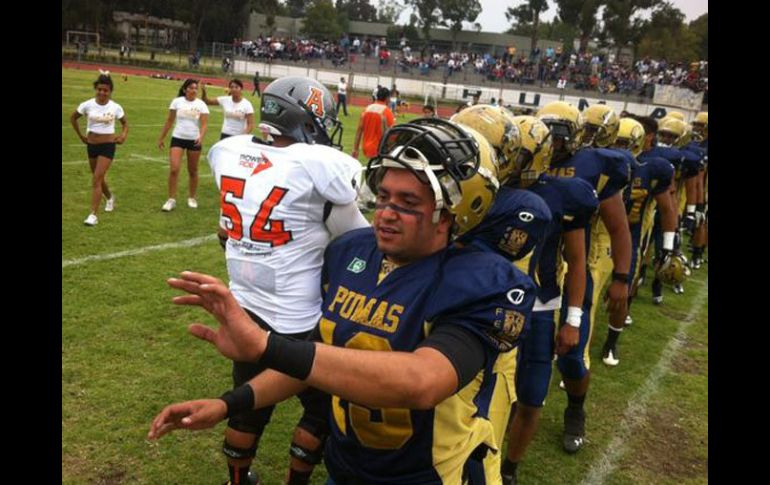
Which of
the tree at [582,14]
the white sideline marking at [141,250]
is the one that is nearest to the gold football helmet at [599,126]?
the white sideline marking at [141,250]

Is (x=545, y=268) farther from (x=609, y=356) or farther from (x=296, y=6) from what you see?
(x=296, y=6)

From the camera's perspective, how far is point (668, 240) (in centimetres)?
702

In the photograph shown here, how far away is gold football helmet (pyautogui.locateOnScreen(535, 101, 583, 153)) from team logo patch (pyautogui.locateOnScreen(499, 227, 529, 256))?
1523 millimetres

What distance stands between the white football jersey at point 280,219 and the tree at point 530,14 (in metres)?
59.8

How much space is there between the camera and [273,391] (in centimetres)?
221

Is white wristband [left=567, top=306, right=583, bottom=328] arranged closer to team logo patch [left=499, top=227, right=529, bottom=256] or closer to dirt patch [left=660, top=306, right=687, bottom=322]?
team logo patch [left=499, top=227, right=529, bottom=256]

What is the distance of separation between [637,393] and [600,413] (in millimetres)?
645

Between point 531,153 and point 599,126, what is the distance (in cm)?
224

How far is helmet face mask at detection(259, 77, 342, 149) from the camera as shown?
11.1 feet

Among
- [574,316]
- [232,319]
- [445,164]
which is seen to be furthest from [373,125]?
[232,319]

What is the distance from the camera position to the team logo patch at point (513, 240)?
10.4 feet

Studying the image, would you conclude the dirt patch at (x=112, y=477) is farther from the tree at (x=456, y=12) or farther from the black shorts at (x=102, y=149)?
the tree at (x=456, y=12)
